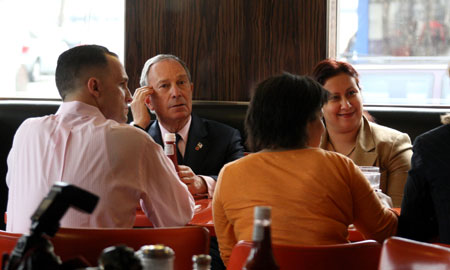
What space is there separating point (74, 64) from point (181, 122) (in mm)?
1221

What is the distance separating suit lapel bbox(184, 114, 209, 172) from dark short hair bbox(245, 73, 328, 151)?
138cm

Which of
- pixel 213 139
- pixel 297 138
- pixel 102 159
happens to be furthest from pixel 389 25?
pixel 102 159

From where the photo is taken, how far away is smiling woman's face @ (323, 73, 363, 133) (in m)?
3.25

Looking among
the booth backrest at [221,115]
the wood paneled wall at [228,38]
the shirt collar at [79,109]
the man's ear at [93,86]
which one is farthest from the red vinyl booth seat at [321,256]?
the wood paneled wall at [228,38]

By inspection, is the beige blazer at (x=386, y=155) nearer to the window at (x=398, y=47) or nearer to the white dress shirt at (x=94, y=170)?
the window at (x=398, y=47)

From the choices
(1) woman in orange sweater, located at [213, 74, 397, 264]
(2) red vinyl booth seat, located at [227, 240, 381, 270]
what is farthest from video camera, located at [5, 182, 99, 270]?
(1) woman in orange sweater, located at [213, 74, 397, 264]

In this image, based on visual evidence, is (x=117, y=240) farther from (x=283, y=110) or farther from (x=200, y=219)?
(x=200, y=219)

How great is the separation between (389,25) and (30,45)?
107 inches

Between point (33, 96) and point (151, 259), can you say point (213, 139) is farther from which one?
point (151, 259)

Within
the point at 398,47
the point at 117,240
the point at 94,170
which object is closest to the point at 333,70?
the point at 398,47

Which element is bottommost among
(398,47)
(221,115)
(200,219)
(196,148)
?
(200,219)

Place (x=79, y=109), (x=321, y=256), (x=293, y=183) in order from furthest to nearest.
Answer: (x=79, y=109) → (x=293, y=183) → (x=321, y=256)

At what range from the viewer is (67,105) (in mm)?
2232

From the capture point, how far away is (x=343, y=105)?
10.6 ft
